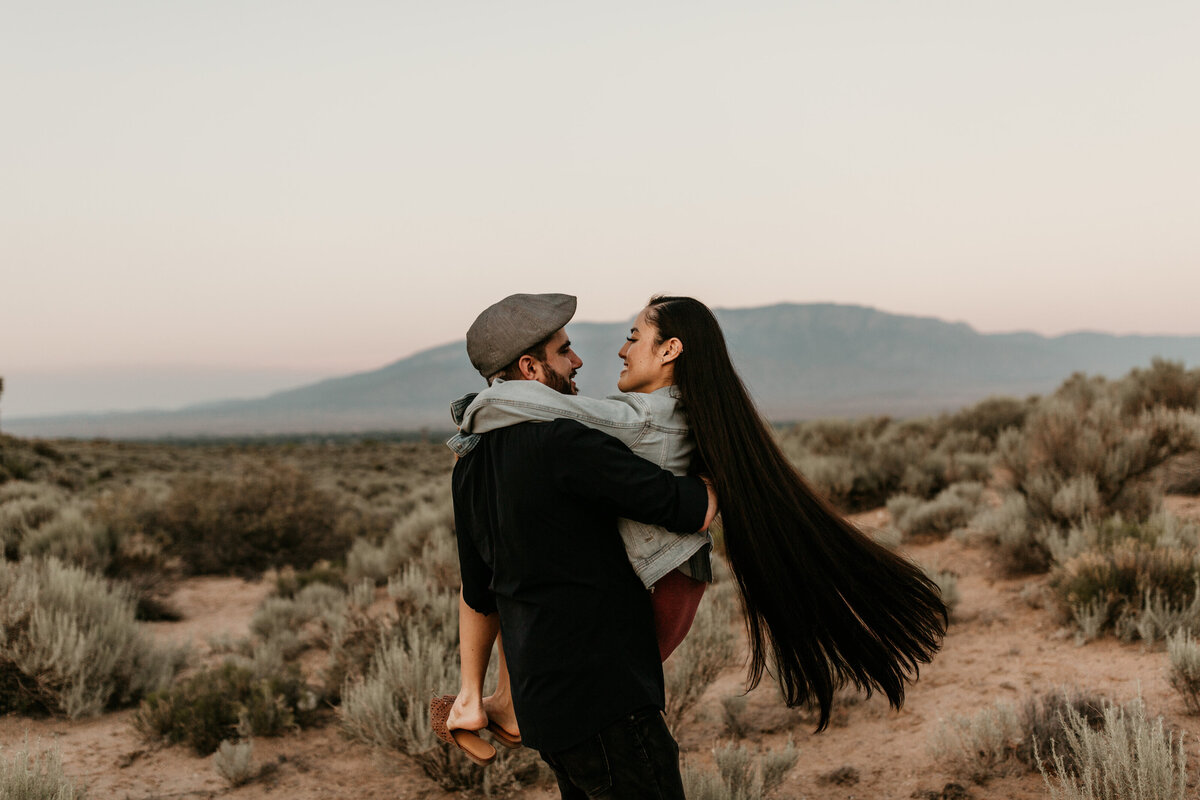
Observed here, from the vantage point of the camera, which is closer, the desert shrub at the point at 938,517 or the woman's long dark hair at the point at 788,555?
the woman's long dark hair at the point at 788,555

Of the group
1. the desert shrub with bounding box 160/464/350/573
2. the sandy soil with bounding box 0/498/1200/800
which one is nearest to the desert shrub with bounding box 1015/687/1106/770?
the sandy soil with bounding box 0/498/1200/800

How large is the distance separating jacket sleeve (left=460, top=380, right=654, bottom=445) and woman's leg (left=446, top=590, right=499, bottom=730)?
0.63m

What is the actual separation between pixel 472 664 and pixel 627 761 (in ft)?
1.90

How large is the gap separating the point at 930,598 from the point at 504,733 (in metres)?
1.30

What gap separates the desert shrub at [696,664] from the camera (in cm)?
463

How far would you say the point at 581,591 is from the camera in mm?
1824

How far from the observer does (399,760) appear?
4.31 m

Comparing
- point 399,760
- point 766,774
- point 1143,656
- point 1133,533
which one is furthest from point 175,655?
point 1133,533

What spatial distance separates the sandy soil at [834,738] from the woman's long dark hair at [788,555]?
198cm

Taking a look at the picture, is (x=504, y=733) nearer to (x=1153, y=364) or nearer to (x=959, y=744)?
(x=959, y=744)

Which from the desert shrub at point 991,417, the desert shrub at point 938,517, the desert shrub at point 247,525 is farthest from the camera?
the desert shrub at point 991,417

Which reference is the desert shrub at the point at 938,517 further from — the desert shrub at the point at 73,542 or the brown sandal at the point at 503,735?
the desert shrub at the point at 73,542

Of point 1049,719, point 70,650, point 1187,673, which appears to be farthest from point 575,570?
point 70,650

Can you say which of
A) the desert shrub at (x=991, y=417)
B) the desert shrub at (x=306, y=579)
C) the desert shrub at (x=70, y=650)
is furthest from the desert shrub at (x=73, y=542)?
the desert shrub at (x=991, y=417)
